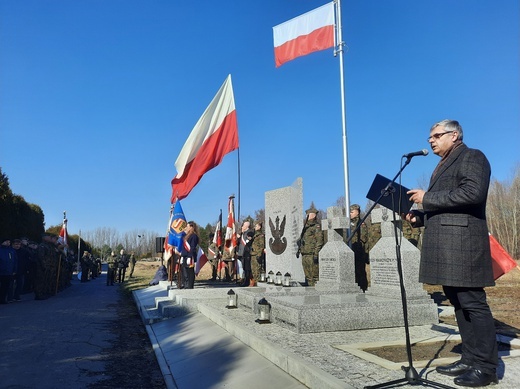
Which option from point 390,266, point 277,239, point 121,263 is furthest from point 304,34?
point 121,263

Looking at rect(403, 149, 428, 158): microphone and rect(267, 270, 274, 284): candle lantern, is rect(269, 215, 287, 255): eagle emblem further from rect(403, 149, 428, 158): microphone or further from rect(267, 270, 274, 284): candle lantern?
rect(403, 149, 428, 158): microphone

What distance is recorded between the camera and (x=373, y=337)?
4926 mm

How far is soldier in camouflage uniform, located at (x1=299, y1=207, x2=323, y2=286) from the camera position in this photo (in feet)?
32.7

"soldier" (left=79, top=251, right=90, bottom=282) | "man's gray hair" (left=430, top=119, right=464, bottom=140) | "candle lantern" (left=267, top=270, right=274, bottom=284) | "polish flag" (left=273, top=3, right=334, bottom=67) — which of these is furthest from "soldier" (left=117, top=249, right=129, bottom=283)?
Answer: "man's gray hair" (left=430, top=119, right=464, bottom=140)

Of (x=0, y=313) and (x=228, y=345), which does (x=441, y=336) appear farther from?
(x=0, y=313)

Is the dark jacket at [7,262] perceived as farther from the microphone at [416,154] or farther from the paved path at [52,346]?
the microphone at [416,154]

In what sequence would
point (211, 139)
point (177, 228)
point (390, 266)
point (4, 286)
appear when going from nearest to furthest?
point (390, 266), point (211, 139), point (4, 286), point (177, 228)

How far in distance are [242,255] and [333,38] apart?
7515mm

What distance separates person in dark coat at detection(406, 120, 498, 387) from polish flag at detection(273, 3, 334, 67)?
397 inches

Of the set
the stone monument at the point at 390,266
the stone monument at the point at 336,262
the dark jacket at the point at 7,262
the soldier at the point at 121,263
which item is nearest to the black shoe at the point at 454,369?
the stone monument at the point at 390,266

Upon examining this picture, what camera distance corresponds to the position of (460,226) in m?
3.15

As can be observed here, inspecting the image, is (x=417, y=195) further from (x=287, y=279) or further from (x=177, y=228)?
(x=177, y=228)

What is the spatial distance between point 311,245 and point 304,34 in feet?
22.6

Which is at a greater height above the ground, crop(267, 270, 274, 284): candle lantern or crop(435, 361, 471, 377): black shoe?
crop(267, 270, 274, 284): candle lantern
